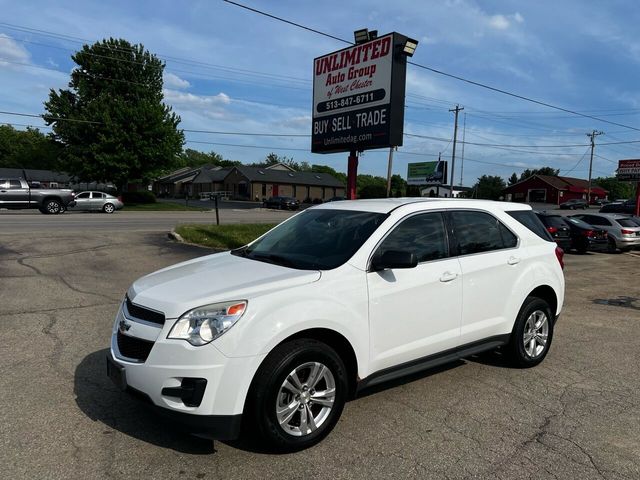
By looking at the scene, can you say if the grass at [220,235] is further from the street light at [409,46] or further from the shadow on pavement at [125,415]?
the shadow on pavement at [125,415]

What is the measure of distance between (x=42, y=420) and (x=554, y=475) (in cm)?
358

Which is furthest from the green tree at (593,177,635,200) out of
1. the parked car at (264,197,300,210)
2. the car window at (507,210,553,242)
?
the car window at (507,210,553,242)

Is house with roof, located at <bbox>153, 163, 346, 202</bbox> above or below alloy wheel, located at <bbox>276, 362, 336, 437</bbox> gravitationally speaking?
above

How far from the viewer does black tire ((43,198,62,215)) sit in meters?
27.3

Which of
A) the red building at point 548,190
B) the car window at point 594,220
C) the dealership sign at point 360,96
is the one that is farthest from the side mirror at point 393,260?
the red building at point 548,190

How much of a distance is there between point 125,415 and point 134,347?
82cm

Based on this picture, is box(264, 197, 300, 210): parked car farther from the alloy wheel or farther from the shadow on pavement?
the alloy wheel

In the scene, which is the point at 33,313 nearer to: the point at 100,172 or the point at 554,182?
the point at 100,172

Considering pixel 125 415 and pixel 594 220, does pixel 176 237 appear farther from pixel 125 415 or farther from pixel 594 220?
pixel 594 220

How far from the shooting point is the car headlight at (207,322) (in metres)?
3.08

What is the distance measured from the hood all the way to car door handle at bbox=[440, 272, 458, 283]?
1228 millimetres

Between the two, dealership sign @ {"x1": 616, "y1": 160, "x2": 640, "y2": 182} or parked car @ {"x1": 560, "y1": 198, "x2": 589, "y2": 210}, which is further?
parked car @ {"x1": 560, "y1": 198, "x2": 589, "y2": 210}

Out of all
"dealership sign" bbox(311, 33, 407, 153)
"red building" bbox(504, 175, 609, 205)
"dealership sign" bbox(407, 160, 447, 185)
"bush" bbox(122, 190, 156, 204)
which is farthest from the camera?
"red building" bbox(504, 175, 609, 205)

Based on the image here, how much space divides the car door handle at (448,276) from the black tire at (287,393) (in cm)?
122
